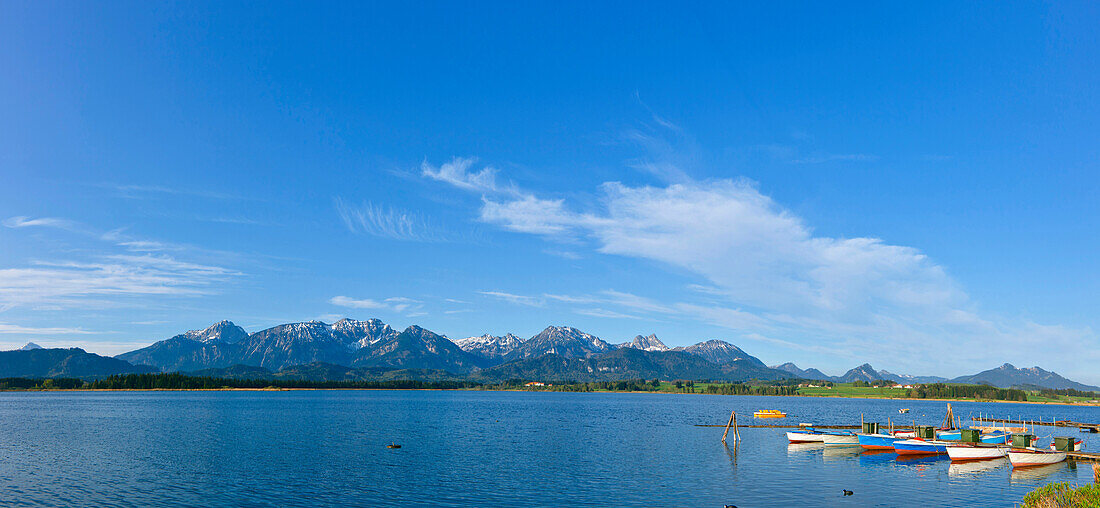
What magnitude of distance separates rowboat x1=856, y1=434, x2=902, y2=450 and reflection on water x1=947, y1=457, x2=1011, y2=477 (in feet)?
36.1

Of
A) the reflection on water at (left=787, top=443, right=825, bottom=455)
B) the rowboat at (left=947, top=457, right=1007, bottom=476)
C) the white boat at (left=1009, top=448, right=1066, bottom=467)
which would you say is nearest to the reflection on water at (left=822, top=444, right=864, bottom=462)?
the reflection on water at (left=787, top=443, right=825, bottom=455)

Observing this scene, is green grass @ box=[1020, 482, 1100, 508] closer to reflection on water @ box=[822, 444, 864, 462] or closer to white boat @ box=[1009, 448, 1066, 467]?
reflection on water @ box=[822, 444, 864, 462]

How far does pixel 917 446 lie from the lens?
311 ft

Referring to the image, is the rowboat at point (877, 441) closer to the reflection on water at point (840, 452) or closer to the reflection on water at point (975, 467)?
the reflection on water at point (840, 452)

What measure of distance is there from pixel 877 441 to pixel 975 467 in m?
15.8

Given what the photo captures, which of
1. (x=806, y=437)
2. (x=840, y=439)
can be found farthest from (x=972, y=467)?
(x=806, y=437)

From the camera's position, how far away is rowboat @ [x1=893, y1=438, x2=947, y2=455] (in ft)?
311

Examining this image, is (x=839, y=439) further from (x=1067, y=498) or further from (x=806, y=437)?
(x=1067, y=498)

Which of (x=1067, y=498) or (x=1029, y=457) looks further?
(x=1029, y=457)

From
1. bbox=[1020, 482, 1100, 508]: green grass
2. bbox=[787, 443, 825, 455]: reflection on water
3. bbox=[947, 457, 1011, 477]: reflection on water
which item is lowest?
bbox=[787, 443, 825, 455]: reflection on water

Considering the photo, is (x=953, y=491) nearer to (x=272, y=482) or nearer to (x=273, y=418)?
(x=272, y=482)

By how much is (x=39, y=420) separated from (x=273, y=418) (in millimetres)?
50231

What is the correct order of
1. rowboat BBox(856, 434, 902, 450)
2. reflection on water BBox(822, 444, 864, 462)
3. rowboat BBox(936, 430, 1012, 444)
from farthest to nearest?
rowboat BBox(936, 430, 1012, 444) < rowboat BBox(856, 434, 902, 450) < reflection on water BBox(822, 444, 864, 462)

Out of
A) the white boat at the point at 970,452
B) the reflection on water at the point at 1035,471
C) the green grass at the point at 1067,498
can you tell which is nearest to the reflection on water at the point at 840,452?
the white boat at the point at 970,452
